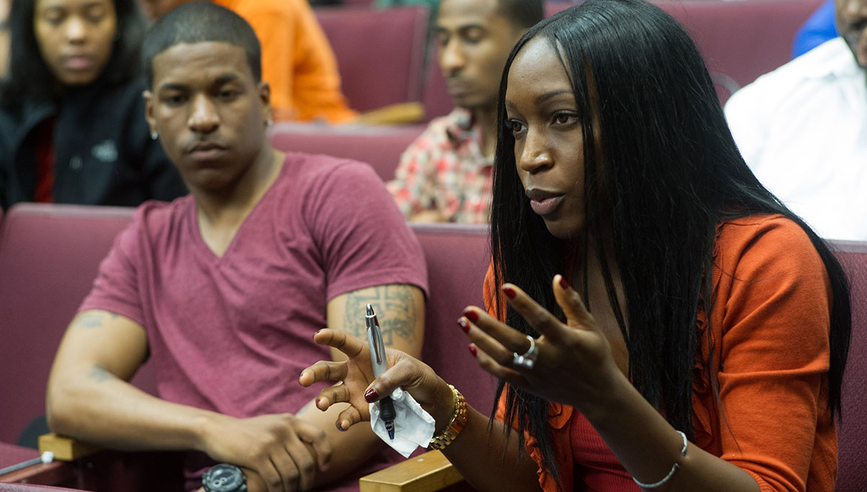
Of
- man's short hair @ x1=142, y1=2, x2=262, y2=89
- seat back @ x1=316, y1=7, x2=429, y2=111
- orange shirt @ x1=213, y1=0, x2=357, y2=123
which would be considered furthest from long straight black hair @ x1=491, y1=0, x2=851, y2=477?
seat back @ x1=316, y1=7, x2=429, y2=111

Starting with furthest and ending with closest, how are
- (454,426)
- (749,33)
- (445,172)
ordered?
(749,33) → (445,172) → (454,426)

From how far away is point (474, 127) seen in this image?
2285 mm

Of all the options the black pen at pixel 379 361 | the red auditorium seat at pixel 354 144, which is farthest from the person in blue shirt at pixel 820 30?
the black pen at pixel 379 361

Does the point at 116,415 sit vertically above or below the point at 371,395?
below

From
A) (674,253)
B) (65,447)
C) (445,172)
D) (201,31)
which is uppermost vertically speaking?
(201,31)

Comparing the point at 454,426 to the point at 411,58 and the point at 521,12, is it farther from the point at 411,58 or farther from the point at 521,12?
the point at 411,58

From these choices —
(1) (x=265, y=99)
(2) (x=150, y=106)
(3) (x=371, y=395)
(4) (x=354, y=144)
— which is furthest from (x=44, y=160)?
(3) (x=371, y=395)

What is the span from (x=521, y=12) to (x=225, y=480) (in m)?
1.34

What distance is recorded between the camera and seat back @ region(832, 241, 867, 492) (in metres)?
1.22

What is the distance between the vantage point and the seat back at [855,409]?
1.22m

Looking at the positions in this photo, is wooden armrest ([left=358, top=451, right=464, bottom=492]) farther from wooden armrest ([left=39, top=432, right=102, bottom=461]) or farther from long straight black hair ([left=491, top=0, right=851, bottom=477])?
wooden armrest ([left=39, top=432, right=102, bottom=461])

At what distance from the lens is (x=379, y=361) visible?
101 centimetres

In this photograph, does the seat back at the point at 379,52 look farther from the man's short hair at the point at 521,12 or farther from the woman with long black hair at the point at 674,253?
the woman with long black hair at the point at 674,253

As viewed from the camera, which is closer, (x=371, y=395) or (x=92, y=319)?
(x=371, y=395)
